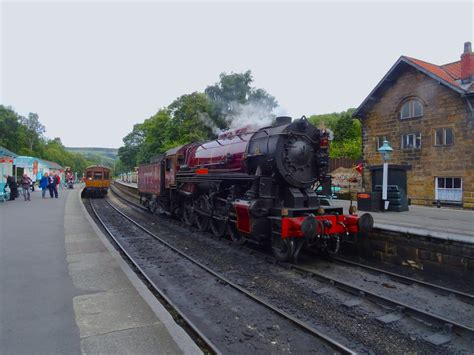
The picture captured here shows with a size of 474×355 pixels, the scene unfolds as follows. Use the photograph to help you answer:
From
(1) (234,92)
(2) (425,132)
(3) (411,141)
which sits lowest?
(3) (411,141)

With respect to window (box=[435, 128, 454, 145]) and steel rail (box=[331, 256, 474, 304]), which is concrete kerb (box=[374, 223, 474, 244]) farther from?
window (box=[435, 128, 454, 145])

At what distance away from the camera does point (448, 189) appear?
17.0 meters

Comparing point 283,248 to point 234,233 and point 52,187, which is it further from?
point 52,187

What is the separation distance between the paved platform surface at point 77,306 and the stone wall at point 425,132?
1599cm

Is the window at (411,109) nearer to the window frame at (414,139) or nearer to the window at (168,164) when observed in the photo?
the window frame at (414,139)

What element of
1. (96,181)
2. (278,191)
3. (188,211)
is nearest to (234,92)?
(96,181)

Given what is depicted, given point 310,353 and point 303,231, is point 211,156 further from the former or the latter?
point 310,353

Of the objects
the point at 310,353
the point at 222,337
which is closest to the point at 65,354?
the point at 222,337

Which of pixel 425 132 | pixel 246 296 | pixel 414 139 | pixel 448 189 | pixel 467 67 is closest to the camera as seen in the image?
pixel 246 296

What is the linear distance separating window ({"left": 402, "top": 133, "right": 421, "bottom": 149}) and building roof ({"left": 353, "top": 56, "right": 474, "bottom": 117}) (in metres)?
2.90

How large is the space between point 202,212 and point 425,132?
13053 mm

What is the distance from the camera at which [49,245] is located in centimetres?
774

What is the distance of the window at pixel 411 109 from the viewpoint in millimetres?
18312

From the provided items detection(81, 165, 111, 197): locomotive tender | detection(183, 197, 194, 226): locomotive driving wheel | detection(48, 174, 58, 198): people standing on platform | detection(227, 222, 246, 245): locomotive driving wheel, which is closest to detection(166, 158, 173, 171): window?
detection(183, 197, 194, 226): locomotive driving wheel
